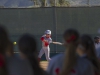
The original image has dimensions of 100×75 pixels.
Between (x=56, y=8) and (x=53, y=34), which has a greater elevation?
(x=56, y=8)

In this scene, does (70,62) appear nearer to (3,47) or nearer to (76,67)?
(76,67)

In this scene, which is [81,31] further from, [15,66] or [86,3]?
[15,66]

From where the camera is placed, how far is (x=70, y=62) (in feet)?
15.7

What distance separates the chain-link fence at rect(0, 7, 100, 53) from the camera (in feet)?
72.0

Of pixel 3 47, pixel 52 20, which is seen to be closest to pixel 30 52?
pixel 3 47

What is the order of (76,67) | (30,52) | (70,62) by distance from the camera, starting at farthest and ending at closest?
(76,67)
(70,62)
(30,52)

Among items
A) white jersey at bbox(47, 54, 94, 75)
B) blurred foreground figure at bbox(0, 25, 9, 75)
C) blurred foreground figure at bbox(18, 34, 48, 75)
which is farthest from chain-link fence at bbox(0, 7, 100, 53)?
blurred foreground figure at bbox(0, 25, 9, 75)

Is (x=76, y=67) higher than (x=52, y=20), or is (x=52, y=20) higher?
(x=76, y=67)

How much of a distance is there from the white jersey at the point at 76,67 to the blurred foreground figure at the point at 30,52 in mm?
565

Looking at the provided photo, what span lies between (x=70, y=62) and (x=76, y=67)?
0.74ft

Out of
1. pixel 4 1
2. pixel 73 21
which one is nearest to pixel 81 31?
pixel 73 21

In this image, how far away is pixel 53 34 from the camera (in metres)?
21.9

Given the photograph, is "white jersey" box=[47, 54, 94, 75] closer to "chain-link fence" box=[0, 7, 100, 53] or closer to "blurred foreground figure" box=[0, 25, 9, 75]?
"blurred foreground figure" box=[0, 25, 9, 75]

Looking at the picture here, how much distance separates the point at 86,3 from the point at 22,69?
20.0 meters
